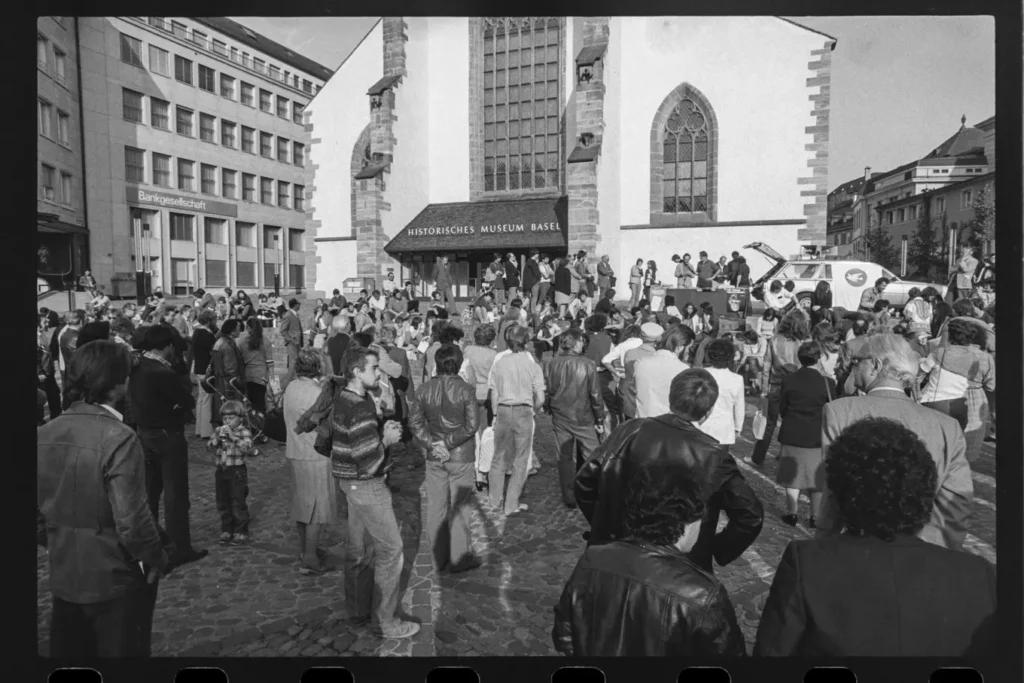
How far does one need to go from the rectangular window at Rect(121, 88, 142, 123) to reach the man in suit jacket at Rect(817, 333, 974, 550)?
38416mm

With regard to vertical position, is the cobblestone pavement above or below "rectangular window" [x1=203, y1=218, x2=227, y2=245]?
below

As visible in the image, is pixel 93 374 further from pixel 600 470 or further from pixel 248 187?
pixel 248 187

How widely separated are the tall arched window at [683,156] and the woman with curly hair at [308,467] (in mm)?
16118

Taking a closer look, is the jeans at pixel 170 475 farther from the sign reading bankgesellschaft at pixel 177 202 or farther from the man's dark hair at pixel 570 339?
the sign reading bankgesellschaft at pixel 177 202

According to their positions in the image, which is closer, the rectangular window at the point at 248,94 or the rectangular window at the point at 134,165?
the rectangular window at the point at 134,165

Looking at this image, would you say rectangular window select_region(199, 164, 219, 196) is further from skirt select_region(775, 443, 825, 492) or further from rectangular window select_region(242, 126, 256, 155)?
skirt select_region(775, 443, 825, 492)

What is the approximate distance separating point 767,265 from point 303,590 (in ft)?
51.4

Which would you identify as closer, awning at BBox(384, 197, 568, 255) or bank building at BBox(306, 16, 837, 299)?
bank building at BBox(306, 16, 837, 299)

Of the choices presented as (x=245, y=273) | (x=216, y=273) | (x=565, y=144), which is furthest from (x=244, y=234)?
(x=565, y=144)

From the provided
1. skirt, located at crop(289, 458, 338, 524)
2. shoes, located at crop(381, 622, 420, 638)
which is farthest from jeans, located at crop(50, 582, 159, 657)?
skirt, located at crop(289, 458, 338, 524)

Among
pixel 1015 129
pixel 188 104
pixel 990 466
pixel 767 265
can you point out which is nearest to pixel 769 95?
pixel 767 265

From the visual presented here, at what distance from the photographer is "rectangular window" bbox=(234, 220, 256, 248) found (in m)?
42.3

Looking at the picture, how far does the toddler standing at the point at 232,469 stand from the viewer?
5.00 metres

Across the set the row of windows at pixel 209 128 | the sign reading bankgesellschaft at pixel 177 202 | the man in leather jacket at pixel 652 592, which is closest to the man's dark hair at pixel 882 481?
the man in leather jacket at pixel 652 592
